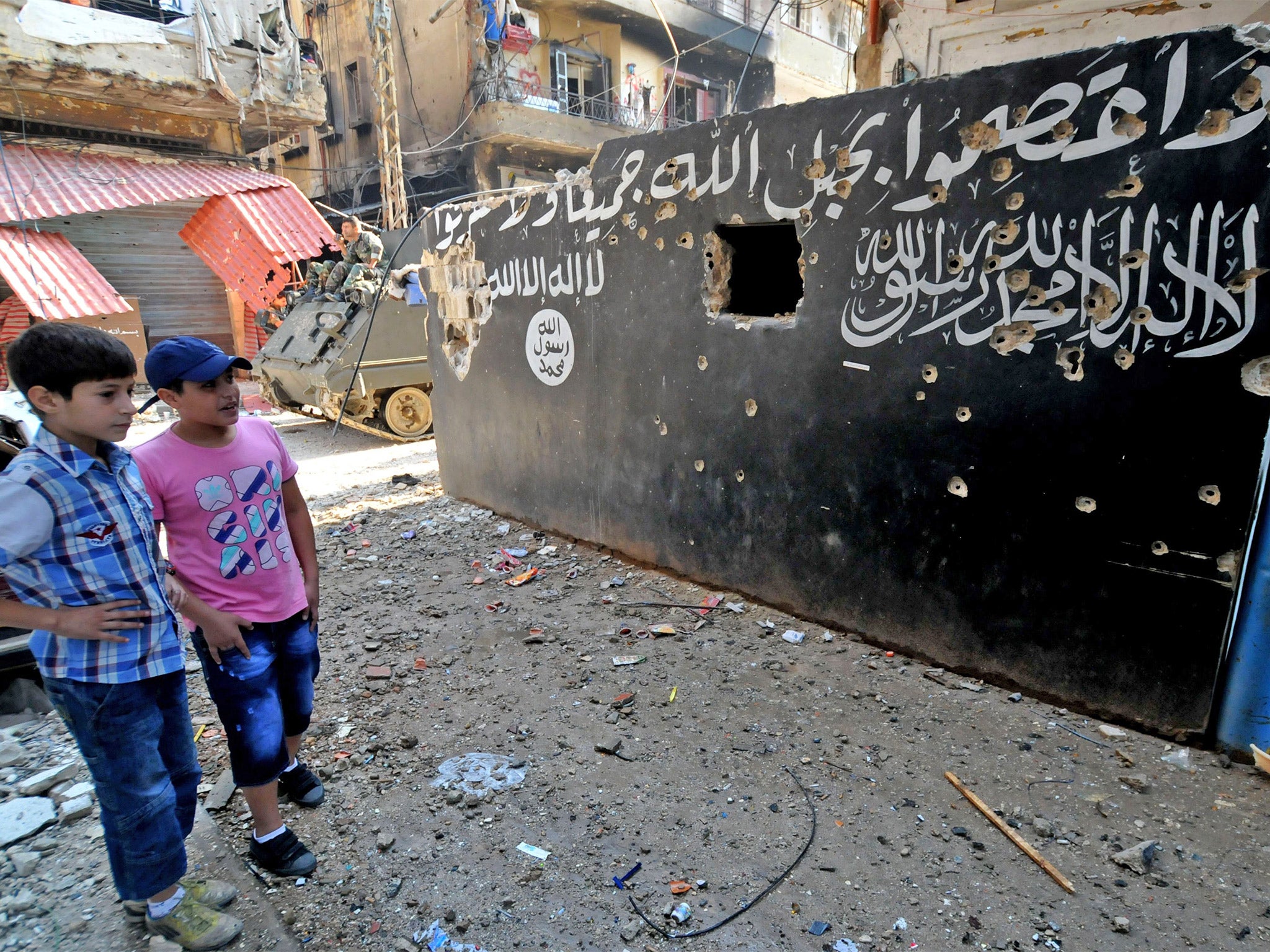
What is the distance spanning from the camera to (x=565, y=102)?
59.9 feet

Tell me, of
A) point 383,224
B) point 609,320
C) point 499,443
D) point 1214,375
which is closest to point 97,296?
point 383,224

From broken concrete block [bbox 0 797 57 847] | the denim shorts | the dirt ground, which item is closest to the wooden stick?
the dirt ground

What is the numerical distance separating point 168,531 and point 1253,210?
134 inches

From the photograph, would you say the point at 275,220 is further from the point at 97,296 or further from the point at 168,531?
the point at 168,531

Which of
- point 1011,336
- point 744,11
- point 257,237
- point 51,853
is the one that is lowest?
point 51,853

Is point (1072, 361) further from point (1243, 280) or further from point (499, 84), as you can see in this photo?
point (499, 84)

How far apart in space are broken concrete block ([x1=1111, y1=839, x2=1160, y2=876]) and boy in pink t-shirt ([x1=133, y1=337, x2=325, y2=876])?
245 centimetres

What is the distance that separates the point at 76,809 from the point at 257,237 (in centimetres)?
1147

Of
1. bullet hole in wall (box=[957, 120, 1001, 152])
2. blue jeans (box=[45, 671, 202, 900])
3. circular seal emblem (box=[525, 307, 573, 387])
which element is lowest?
blue jeans (box=[45, 671, 202, 900])

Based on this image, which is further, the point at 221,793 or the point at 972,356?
the point at 972,356

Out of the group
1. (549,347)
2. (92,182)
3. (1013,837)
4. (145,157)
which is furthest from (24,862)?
(145,157)

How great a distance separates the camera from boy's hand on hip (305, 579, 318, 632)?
233cm

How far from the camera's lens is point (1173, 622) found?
261 centimetres

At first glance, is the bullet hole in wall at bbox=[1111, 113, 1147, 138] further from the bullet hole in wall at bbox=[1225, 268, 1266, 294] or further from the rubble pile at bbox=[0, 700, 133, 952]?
the rubble pile at bbox=[0, 700, 133, 952]
